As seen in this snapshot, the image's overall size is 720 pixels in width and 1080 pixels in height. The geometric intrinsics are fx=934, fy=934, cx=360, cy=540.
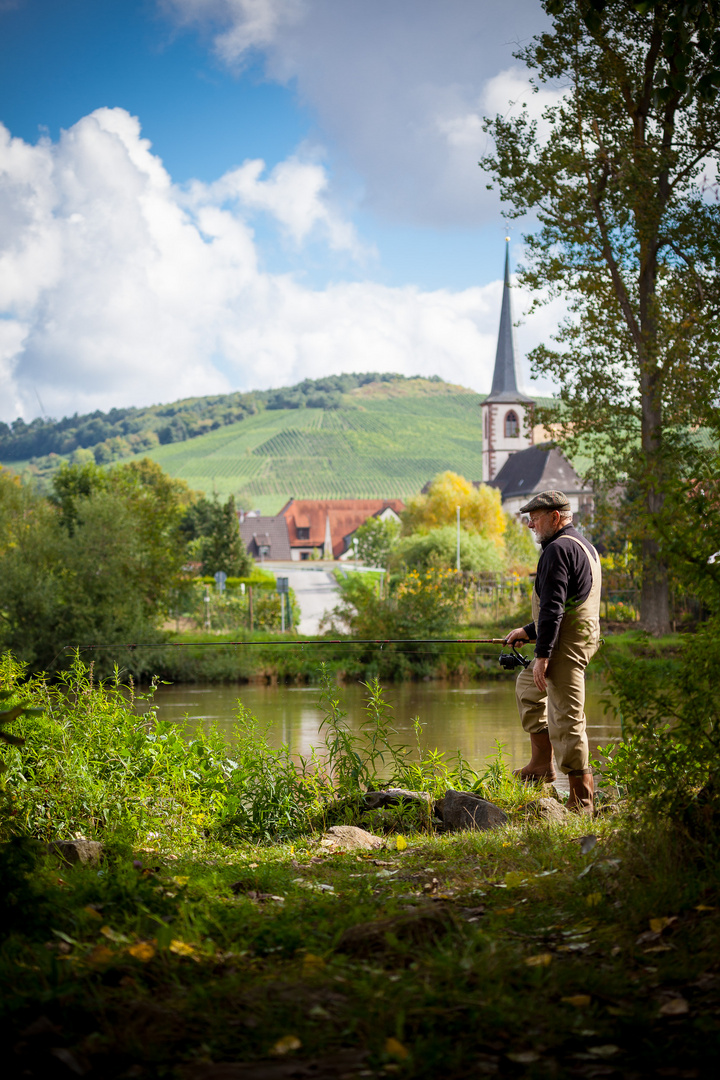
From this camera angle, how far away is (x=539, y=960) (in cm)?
292

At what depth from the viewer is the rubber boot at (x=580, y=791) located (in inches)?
226

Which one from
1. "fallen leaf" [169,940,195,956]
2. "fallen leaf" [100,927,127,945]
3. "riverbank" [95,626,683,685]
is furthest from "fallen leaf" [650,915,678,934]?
"riverbank" [95,626,683,685]

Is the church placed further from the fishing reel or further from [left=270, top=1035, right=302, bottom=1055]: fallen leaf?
[left=270, top=1035, right=302, bottom=1055]: fallen leaf

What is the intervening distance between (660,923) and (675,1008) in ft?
2.05

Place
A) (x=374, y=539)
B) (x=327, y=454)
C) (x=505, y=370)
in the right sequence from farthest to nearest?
(x=327, y=454) → (x=505, y=370) → (x=374, y=539)

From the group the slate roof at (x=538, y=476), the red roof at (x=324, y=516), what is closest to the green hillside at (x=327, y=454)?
the red roof at (x=324, y=516)

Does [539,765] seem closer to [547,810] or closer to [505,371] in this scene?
[547,810]

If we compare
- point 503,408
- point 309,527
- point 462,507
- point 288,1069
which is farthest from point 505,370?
point 288,1069

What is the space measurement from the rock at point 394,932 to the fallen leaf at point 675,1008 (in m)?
0.79

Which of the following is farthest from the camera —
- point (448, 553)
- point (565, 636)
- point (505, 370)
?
point (505, 370)

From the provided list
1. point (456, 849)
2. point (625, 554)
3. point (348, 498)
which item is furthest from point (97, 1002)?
point (348, 498)

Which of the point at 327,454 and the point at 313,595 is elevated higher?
the point at 327,454

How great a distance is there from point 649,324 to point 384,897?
17.6 meters

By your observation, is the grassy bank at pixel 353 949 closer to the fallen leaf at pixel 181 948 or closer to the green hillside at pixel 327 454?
the fallen leaf at pixel 181 948
